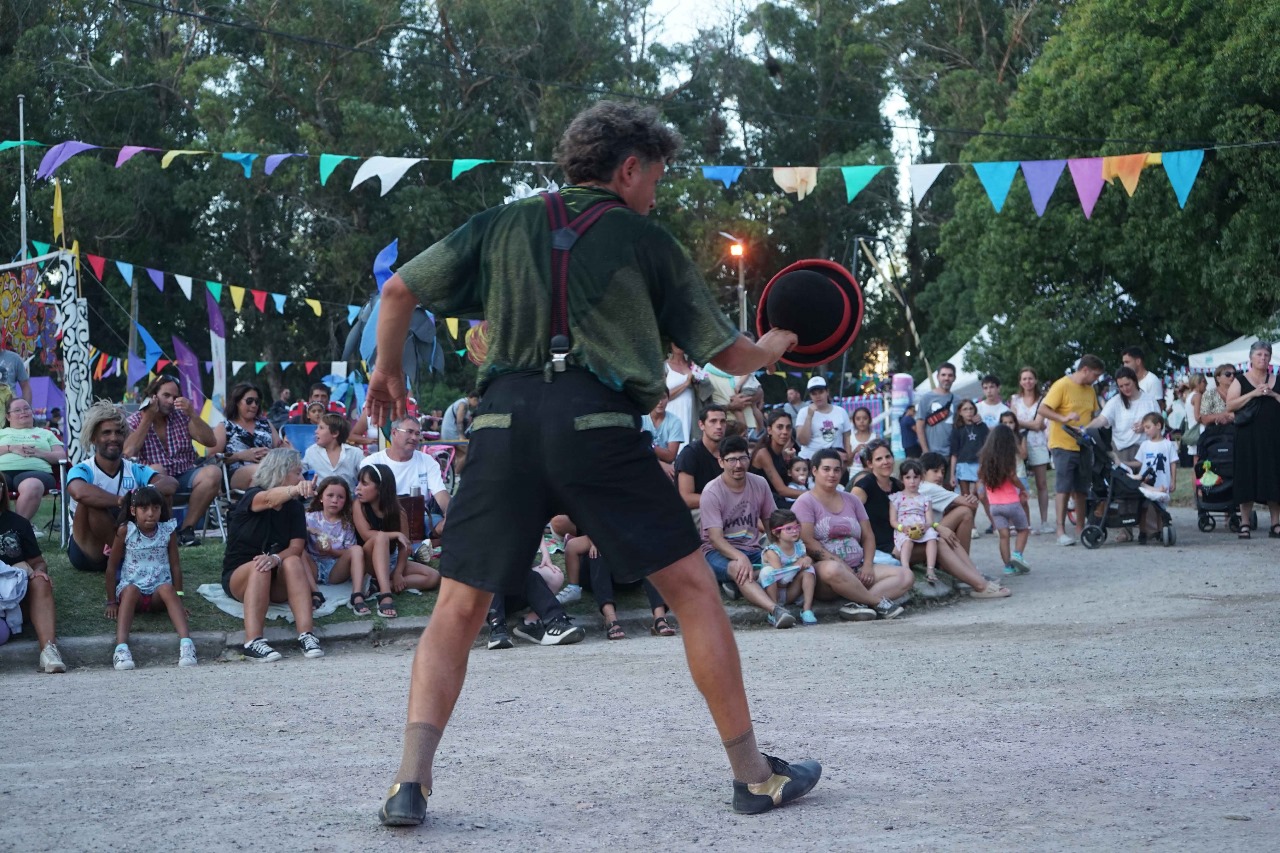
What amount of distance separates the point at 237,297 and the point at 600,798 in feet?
67.5

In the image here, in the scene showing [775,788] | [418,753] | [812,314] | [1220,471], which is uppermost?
[812,314]

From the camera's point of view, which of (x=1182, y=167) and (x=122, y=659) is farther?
(x=1182, y=167)

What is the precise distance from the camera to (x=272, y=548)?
8617 mm

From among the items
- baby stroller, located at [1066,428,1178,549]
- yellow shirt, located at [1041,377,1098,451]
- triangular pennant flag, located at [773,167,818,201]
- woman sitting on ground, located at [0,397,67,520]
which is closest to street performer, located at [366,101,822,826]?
woman sitting on ground, located at [0,397,67,520]

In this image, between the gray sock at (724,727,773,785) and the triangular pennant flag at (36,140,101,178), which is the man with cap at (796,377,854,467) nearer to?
the triangular pennant flag at (36,140,101,178)

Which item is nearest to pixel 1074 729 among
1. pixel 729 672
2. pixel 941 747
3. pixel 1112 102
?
pixel 941 747

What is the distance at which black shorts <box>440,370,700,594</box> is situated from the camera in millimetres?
3625

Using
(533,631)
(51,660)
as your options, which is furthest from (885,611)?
(51,660)

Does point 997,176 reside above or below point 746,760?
above

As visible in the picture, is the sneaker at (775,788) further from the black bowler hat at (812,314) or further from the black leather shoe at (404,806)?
the black bowler hat at (812,314)

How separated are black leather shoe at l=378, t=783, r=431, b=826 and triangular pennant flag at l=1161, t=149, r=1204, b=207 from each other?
11.8m

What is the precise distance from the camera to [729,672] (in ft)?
12.3

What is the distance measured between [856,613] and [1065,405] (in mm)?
5113

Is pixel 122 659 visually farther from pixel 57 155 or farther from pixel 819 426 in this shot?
pixel 57 155
